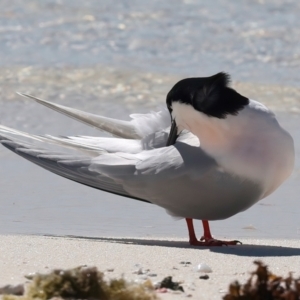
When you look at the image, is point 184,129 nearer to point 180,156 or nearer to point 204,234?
point 180,156

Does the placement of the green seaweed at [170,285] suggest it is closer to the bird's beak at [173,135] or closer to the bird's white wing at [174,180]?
the bird's white wing at [174,180]

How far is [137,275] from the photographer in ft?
12.2

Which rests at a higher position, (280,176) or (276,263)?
(280,176)

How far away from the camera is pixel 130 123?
523 centimetres

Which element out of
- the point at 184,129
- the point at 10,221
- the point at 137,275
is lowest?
the point at 137,275

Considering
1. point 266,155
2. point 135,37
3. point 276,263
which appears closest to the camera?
point 276,263

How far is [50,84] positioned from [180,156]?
4.81 m

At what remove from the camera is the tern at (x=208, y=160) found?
4.52m

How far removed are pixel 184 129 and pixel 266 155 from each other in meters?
0.48

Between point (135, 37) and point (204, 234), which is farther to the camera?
point (135, 37)

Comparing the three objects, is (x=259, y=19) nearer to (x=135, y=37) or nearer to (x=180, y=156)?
(x=135, y=37)

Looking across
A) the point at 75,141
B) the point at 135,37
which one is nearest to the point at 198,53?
the point at 135,37

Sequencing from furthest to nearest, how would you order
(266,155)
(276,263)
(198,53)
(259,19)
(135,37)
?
(259,19) < (135,37) < (198,53) < (266,155) < (276,263)

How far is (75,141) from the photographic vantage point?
201 inches
